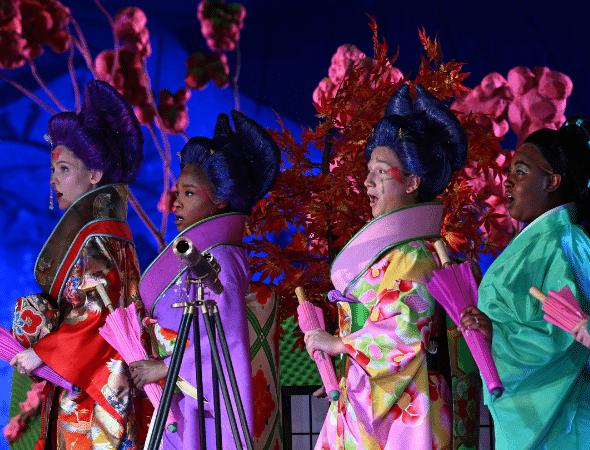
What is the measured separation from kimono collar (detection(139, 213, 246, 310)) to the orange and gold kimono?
0.15 metres

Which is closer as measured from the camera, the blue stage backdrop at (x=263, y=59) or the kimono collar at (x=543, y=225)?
the kimono collar at (x=543, y=225)

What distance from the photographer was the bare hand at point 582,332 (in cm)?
196

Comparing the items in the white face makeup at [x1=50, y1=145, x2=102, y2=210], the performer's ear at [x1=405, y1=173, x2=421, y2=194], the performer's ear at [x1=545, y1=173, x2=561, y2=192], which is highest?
the white face makeup at [x1=50, y1=145, x2=102, y2=210]

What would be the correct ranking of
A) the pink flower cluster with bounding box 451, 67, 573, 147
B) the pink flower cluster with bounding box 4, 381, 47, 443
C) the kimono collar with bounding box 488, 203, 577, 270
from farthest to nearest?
the pink flower cluster with bounding box 451, 67, 573, 147, the pink flower cluster with bounding box 4, 381, 47, 443, the kimono collar with bounding box 488, 203, 577, 270

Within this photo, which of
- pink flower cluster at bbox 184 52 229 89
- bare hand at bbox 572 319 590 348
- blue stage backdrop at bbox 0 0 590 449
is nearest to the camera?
bare hand at bbox 572 319 590 348

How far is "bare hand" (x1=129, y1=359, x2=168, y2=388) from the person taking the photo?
258cm

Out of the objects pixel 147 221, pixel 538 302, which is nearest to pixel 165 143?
pixel 147 221

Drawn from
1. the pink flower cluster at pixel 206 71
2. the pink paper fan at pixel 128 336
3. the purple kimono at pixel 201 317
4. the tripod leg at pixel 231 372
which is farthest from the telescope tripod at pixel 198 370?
the pink flower cluster at pixel 206 71

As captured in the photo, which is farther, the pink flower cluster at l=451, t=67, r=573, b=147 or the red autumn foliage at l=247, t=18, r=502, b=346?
the pink flower cluster at l=451, t=67, r=573, b=147

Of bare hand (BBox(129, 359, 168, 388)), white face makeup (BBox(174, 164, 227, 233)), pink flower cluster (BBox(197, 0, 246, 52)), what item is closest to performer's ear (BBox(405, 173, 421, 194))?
white face makeup (BBox(174, 164, 227, 233))

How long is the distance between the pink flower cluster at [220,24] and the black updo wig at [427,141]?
8.55ft

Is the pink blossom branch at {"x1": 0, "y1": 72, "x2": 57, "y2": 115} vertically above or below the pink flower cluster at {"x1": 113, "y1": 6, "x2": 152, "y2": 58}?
below

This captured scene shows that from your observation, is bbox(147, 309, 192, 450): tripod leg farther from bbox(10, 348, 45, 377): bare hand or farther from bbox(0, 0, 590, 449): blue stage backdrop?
bbox(0, 0, 590, 449): blue stage backdrop

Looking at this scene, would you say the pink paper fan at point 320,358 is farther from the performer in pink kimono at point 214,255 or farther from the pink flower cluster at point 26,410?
the pink flower cluster at point 26,410
